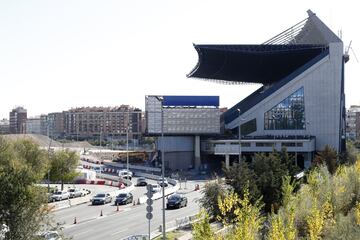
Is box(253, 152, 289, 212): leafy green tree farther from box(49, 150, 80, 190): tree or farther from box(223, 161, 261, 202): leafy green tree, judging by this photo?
box(49, 150, 80, 190): tree

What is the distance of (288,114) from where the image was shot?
292ft

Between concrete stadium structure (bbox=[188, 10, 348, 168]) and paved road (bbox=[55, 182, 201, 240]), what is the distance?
3966 centimetres

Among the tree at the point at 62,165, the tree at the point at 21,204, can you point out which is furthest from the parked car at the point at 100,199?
the tree at the point at 21,204

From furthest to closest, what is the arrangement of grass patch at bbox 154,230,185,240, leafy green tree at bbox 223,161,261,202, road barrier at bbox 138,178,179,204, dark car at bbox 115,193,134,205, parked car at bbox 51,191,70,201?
parked car at bbox 51,191,70,201 < road barrier at bbox 138,178,179,204 < dark car at bbox 115,193,134,205 < leafy green tree at bbox 223,161,261,202 < grass patch at bbox 154,230,185,240

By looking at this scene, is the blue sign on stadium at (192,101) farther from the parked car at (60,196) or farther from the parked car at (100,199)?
the parked car at (100,199)

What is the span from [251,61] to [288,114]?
45.2 feet

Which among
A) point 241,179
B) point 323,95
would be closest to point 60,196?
point 241,179

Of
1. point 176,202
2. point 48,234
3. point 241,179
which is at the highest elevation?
point 241,179

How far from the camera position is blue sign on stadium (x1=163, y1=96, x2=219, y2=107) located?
90.2m

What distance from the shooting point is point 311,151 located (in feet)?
270

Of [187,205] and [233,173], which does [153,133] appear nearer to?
[187,205]

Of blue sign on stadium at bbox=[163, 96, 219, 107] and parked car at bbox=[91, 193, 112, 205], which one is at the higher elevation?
blue sign on stadium at bbox=[163, 96, 219, 107]

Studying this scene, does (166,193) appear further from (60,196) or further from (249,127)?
(249,127)

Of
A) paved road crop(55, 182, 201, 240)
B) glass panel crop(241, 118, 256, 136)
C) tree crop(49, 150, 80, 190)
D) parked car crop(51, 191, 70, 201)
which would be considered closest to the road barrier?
paved road crop(55, 182, 201, 240)
